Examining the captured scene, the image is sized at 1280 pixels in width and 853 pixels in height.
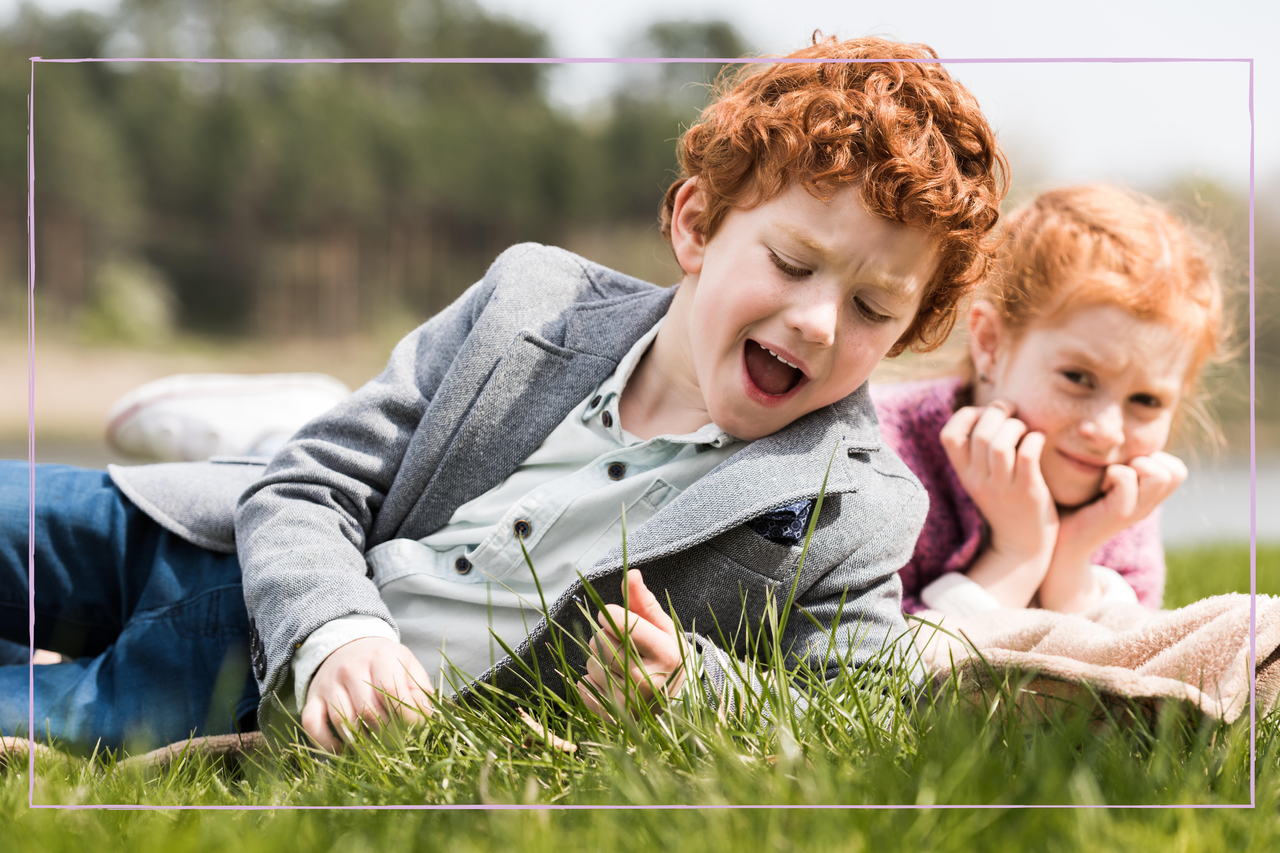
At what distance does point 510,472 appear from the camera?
5.42ft

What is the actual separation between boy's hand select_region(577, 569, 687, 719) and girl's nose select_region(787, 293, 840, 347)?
0.39 m

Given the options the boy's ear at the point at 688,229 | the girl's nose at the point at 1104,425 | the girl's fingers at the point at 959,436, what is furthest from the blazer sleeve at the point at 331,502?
the girl's nose at the point at 1104,425

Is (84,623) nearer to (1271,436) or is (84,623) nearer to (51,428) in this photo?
(51,428)

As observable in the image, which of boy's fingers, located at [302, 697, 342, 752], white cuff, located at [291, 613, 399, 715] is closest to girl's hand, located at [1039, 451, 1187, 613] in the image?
white cuff, located at [291, 613, 399, 715]

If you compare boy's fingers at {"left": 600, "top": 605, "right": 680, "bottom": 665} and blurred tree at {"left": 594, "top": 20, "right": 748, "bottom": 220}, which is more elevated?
blurred tree at {"left": 594, "top": 20, "right": 748, "bottom": 220}

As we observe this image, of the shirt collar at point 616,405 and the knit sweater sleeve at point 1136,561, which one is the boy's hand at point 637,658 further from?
the knit sweater sleeve at point 1136,561

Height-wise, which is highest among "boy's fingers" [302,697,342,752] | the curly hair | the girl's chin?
the curly hair

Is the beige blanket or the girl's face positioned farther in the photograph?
the girl's face

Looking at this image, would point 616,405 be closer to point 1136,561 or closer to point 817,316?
point 817,316

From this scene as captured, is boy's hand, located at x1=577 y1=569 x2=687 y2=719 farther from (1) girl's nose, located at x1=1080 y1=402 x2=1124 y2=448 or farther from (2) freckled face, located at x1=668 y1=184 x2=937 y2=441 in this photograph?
(1) girl's nose, located at x1=1080 y1=402 x2=1124 y2=448

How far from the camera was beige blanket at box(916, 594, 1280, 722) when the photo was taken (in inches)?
46.8

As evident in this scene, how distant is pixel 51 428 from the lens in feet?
4.52

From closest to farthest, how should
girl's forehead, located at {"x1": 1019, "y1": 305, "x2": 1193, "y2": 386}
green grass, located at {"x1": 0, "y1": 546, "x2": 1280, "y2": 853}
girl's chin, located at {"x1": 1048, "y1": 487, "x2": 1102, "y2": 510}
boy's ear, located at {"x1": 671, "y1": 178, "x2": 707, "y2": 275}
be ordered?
green grass, located at {"x1": 0, "y1": 546, "x2": 1280, "y2": 853}
boy's ear, located at {"x1": 671, "y1": 178, "x2": 707, "y2": 275}
girl's forehead, located at {"x1": 1019, "y1": 305, "x2": 1193, "y2": 386}
girl's chin, located at {"x1": 1048, "y1": 487, "x2": 1102, "y2": 510}

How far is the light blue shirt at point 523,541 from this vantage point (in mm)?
1533
